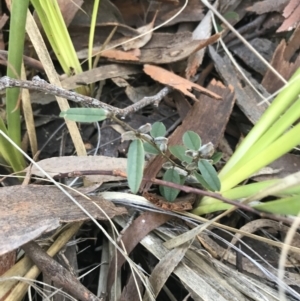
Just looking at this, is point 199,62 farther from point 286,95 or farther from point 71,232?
point 71,232

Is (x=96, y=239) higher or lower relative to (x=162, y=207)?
lower

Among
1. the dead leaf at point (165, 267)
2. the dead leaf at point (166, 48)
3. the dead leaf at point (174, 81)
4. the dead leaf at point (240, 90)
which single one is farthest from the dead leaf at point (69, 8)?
the dead leaf at point (165, 267)

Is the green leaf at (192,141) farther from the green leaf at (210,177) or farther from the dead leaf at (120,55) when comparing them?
the dead leaf at (120,55)

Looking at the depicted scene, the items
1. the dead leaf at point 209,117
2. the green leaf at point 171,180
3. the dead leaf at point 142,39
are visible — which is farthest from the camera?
the dead leaf at point 142,39

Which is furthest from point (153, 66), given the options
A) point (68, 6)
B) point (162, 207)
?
point (162, 207)

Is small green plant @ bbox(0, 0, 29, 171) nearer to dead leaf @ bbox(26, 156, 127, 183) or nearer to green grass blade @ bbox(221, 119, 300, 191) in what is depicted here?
dead leaf @ bbox(26, 156, 127, 183)

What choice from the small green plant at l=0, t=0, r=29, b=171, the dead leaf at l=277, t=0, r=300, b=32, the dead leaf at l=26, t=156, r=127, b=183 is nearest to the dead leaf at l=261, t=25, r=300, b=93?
the dead leaf at l=277, t=0, r=300, b=32
